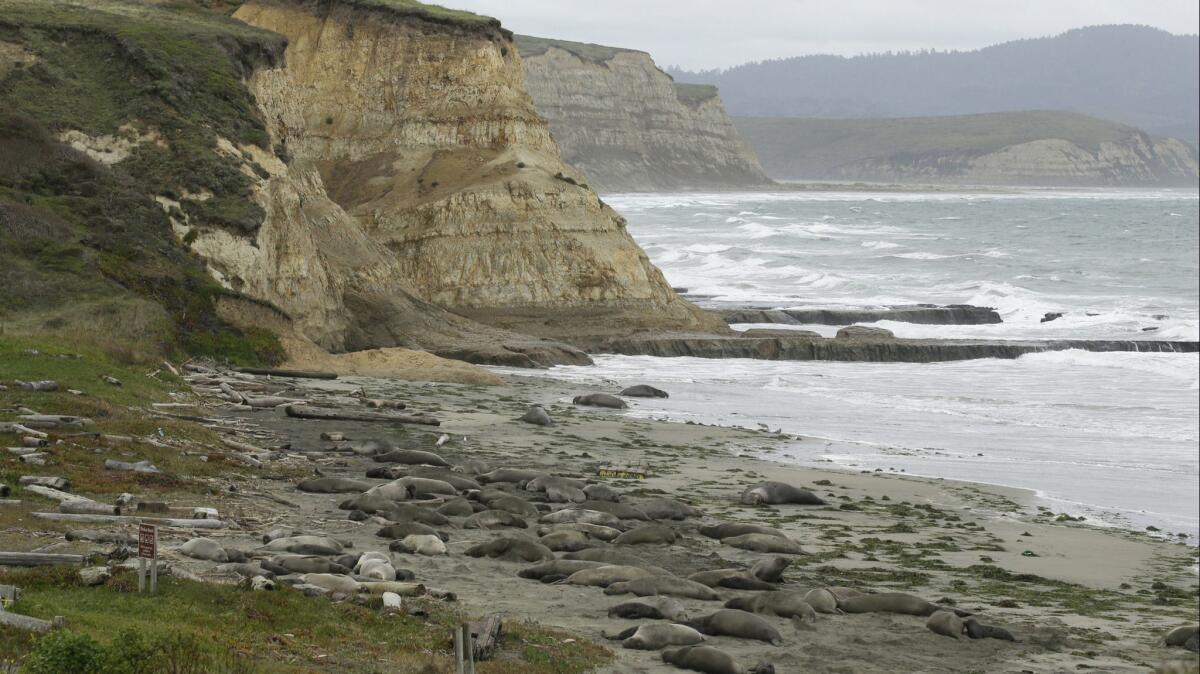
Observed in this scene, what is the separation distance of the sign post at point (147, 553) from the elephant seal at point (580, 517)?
7017 mm

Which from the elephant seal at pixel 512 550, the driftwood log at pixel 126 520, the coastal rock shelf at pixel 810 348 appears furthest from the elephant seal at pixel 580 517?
the coastal rock shelf at pixel 810 348

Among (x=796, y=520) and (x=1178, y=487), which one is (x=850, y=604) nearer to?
(x=796, y=520)

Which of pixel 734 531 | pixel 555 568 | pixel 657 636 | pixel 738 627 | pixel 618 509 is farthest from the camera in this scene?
pixel 618 509

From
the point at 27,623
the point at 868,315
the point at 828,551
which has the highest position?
the point at 27,623

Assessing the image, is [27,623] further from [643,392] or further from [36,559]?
[643,392]

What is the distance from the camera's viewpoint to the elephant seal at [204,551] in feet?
46.2

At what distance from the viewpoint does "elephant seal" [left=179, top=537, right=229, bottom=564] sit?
1409cm

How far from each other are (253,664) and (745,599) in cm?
577

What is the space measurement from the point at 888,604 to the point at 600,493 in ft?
21.4

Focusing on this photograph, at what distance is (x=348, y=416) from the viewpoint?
26.5 meters

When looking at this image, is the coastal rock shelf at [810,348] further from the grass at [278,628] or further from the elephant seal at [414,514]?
the grass at [278,628]

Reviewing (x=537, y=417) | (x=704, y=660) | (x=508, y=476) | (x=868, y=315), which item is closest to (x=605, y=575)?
(x=704, y=660)

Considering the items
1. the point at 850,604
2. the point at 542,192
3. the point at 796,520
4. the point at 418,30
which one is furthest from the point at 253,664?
the point at 418,30

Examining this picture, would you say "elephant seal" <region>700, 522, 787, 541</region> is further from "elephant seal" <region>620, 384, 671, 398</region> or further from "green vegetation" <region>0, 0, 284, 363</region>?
"elephant seal" <region>620, 384, 671, 398</region>
